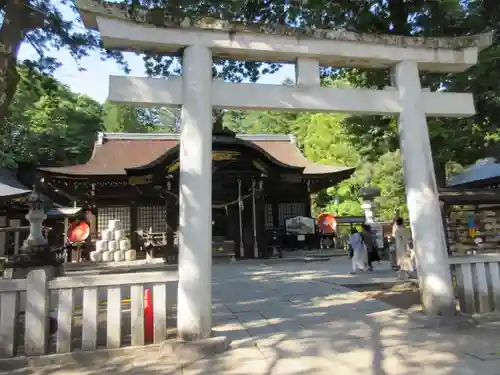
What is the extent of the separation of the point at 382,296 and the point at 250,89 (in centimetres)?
432

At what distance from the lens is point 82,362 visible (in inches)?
155

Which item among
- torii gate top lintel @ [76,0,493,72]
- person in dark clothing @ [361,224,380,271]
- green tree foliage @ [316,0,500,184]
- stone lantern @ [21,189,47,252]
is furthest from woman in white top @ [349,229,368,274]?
stone lantern @ [21,189,47,252]

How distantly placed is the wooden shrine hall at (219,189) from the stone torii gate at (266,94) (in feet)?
30.4

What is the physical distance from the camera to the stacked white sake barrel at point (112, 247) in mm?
15984

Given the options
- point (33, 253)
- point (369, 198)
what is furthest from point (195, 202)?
point (369, 198)

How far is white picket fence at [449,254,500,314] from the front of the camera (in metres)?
5.22

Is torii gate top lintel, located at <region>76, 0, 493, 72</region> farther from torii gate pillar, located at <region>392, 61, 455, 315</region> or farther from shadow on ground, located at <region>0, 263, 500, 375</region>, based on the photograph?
shadow on ground, located at <region>0, 263, 500, 375</region>

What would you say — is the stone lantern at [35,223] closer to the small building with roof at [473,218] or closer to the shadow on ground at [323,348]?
the shadow on ground at [323,348]

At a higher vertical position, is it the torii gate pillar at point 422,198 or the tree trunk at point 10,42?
the tree trunk at point 10,42

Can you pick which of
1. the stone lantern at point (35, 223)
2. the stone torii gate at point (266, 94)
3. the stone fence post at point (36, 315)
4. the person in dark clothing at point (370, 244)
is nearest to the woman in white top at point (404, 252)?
the person in dark clothing at point (370, 244)

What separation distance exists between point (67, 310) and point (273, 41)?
13.3 ft

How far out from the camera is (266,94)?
5.02 m

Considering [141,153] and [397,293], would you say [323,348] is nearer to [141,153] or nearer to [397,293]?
[397,293]

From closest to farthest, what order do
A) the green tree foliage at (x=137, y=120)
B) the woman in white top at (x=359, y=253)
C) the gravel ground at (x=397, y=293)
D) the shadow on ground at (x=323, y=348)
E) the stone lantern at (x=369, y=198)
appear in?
1. the shadow on ground at (x=323, y=348)
2. the gravel ground at (x=397, y=293)
3. the woman in white top at (x=359, y=253)
4. the stone lantern at (x=369, y=198)
5. the green tree foliage at (x=137, y=120)
